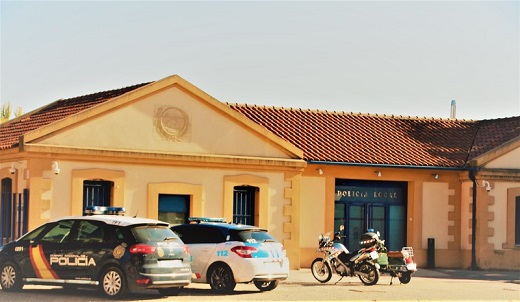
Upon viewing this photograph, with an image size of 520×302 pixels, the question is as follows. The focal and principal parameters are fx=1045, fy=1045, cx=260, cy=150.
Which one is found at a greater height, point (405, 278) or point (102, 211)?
point (102, 211)

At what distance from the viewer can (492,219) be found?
35.0m

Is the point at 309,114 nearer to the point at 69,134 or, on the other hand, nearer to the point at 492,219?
the point at 492,219

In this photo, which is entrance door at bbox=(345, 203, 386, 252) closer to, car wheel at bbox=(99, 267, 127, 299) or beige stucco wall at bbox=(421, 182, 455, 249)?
beige stucco wall at bbox=(421, 182, 455, 249)

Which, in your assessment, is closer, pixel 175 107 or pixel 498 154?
pixel 175 107

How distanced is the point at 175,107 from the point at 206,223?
22.6 ft

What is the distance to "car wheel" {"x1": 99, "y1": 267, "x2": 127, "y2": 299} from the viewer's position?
792 inches

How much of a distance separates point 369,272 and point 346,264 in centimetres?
63

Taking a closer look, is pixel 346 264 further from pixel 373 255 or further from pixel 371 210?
pixel 371 210

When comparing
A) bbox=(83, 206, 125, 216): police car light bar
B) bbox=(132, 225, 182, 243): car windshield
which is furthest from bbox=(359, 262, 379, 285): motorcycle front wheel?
bbox=(132, 225, 182, 243): car windshield

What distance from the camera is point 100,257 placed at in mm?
20234

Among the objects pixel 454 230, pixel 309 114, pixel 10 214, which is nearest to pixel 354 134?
pixel 309 114

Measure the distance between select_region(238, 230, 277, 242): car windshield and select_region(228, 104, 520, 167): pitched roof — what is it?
9.55 metres

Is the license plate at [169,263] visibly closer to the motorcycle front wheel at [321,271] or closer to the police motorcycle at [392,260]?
the motorcycle front wheel at [321,271]

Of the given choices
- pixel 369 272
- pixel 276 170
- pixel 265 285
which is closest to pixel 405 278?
pixel 369 272
